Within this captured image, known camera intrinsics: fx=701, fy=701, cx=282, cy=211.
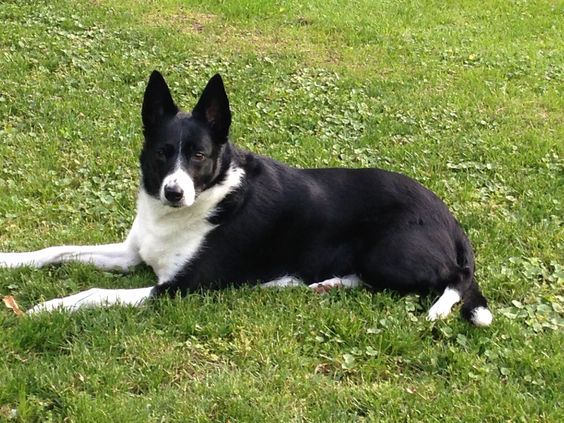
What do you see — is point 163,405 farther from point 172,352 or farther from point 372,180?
point 372,180

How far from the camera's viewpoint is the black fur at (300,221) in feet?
12.6

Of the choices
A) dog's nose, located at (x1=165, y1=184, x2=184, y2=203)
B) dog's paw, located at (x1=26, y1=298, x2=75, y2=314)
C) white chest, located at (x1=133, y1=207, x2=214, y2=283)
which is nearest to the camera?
dog's paw, located at (x1=26, y1=298, x2=75, y2=314)

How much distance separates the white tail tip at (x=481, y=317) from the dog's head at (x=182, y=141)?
1583 mm

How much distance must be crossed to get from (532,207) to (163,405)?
10.6 ft

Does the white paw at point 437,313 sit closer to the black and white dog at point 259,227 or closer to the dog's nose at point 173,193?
the black and white dog at point 259,227

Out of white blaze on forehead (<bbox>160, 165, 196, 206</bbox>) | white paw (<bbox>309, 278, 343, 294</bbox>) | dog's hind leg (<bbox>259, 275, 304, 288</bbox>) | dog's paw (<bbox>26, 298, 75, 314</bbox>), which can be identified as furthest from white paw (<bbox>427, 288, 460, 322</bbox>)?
dog's paw (<bbox>26, 298, 75, 314</bbox>)

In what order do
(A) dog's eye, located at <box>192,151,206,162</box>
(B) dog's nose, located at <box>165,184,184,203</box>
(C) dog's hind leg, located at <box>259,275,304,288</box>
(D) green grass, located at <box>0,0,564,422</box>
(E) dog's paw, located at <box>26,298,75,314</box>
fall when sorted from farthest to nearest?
(C) dog's hind leg, located at <box>259,275,304,288</box>, (A) dog's eye, located at <box>192,151,206,162</box>, (B) dog's nose, located at <box>165,184,184,203</box>, (E) dog's paw, located at <box>26,298,75,314</box>, (D) green grass, located at <box>0,0,564,422</box>

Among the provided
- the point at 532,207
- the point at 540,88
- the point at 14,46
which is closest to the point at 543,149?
the point at 532,207

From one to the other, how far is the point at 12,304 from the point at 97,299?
0.42 metres

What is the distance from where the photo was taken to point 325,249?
413 cm

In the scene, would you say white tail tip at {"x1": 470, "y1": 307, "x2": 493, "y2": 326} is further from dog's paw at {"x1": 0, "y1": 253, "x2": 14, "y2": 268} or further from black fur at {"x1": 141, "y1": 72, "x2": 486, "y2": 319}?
dog's paw at {"x1": 0, "y1": 253, "x2": 14, "y2": 268}

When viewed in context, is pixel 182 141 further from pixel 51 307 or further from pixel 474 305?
pixel 474 305

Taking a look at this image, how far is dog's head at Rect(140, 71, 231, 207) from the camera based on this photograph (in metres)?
3.74

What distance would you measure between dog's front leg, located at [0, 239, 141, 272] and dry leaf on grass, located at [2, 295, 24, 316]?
1.10 ft
